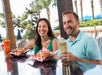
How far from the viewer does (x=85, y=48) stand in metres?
2.00

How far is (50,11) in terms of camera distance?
9414 millimetres

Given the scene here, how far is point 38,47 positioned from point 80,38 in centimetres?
86

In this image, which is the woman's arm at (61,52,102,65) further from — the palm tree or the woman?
the palm tree

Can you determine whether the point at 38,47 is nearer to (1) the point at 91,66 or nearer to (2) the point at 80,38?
(2) the point at 80,38

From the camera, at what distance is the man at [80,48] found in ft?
6.07

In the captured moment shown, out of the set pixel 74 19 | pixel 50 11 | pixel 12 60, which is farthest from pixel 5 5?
pixel 50 11

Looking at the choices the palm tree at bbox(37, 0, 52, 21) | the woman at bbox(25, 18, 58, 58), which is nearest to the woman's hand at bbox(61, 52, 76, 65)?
the woman at bbox(25, 18, 58, 58)

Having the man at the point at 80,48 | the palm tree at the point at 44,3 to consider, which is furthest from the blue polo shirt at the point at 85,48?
the palm tree at the point at 44,3

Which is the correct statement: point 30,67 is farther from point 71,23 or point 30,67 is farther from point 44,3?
point 44,3

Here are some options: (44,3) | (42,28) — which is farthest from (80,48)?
(44,3)

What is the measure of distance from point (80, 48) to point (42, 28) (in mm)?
836

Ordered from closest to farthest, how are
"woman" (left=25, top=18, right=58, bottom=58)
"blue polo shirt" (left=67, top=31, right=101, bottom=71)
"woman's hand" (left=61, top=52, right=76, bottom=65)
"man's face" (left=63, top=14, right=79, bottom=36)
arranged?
"woman's hand" (left=61, top=52, right=76, bottom=65)
"blue polo shirt" (left=67, top=31, right=101, bottom=71)
"man's face" (left=63, top=14, right=79, bottom=36)
"woman" (left=25, top=18, right=58, bottom=58)

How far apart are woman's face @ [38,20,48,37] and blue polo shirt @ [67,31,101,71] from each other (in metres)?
0.65

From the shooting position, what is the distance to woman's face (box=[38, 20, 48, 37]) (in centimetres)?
277
